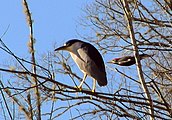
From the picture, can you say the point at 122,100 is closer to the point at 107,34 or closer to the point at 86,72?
the point at 86,72

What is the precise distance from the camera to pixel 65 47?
3.46 metres

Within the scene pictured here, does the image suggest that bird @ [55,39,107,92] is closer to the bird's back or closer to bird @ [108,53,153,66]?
the bird's back

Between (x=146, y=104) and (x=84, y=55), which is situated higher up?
(x=84, y=55)

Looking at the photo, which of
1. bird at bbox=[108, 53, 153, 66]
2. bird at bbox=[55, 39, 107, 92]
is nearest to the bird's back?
bird at bbox=[55, 39, 107, 92]

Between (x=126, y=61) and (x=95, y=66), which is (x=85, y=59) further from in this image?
(x=126, y=61)

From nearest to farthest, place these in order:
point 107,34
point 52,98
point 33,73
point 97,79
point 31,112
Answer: point 31,112, point 33,73, point 52,98, point 97,79, point 107,34

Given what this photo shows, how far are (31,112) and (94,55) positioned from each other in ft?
4.59

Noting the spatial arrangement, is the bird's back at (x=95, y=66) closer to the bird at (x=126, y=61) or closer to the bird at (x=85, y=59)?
the bird at (x=85, y=59)

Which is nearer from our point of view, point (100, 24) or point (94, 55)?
point (94, 55)

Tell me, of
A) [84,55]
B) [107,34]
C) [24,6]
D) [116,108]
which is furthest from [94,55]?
[107,34]

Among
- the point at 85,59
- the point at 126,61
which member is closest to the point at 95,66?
the point at 85,59

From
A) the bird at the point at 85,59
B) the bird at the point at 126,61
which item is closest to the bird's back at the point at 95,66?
the bird at the point at 85,59

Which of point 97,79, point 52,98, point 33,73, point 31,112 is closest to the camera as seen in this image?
point 31,112

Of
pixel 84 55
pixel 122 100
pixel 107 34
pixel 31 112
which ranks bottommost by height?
pixel 31 112
